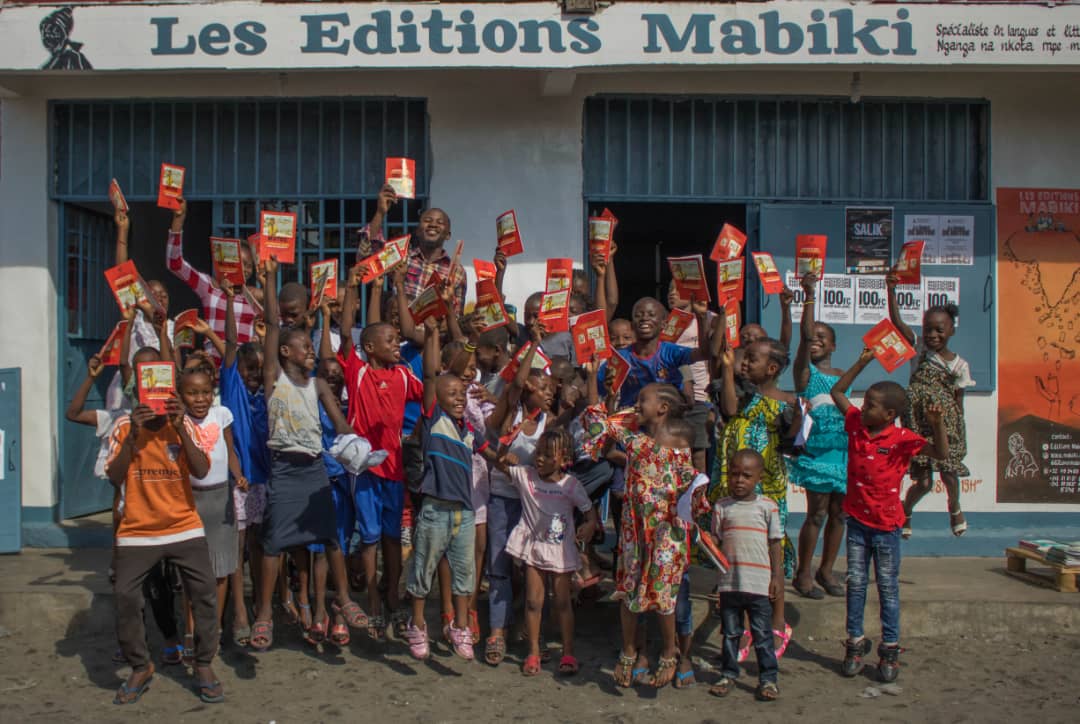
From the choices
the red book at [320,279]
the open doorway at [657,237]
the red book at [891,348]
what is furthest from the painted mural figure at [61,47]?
the red book at [891,348]

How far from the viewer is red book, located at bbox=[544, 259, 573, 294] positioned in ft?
18.1

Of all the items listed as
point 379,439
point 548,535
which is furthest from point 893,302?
point 379,439

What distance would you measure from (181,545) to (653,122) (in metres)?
4.54

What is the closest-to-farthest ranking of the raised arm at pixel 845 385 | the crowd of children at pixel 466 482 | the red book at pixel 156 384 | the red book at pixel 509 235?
the red book at pixel 156 384, the crowd of children at pixel 466 482, the raised arm at pixel 845 385, the red book at pixel 509 235

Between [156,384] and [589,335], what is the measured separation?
2128 millimetres

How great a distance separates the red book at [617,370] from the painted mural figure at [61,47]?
4.09 m

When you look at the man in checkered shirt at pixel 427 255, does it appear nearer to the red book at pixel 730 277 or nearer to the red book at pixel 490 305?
the red book at pixel 490 305

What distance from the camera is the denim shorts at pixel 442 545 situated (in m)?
5.01

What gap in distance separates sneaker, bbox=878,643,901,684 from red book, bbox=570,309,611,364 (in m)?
2.08

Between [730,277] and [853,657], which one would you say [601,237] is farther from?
[853,657]

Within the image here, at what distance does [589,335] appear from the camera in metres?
5.17

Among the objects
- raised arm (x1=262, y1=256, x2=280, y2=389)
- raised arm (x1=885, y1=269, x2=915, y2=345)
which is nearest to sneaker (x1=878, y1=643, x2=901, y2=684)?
raised arm (x1=885, y1=269, x2=915, y2=345)

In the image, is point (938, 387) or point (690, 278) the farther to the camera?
point (938, 387)

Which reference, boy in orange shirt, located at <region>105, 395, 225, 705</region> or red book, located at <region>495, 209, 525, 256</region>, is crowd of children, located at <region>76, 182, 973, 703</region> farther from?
red book, located at <region>495, 209, 525, 256</region>
